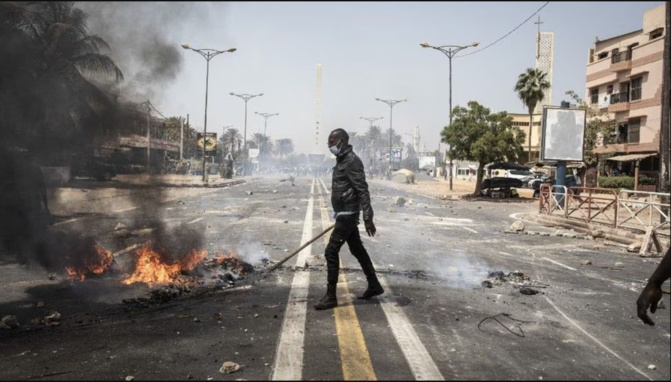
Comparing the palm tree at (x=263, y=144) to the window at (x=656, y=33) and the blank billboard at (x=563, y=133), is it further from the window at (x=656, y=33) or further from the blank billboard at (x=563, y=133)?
the blank billboard at (x=563, y=133)

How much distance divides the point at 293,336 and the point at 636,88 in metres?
39.1

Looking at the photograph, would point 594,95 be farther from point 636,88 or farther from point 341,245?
point 341,245

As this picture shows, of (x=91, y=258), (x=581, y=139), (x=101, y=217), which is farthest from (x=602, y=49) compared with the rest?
(x=91, y=258)

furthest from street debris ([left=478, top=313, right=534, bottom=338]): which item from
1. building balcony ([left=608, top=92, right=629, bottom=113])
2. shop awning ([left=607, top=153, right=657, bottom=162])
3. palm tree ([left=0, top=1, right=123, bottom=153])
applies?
building balcony ([left=608, top=92, right=629, bottom=113])

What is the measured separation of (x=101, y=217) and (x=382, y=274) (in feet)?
29.2

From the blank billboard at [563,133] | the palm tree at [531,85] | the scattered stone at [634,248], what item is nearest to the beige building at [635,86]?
the palm tree at [531,85]

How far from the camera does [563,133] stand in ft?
62.7

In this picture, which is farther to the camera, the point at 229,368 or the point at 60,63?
the point at 60,63

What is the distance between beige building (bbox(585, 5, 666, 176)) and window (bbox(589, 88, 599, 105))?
0.18m

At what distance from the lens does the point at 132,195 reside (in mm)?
8633

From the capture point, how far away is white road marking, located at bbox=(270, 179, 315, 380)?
3315 mm

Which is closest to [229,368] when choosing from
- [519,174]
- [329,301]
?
[329,301]

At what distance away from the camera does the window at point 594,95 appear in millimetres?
41188

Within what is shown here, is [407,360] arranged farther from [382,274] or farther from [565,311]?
[382,274]
